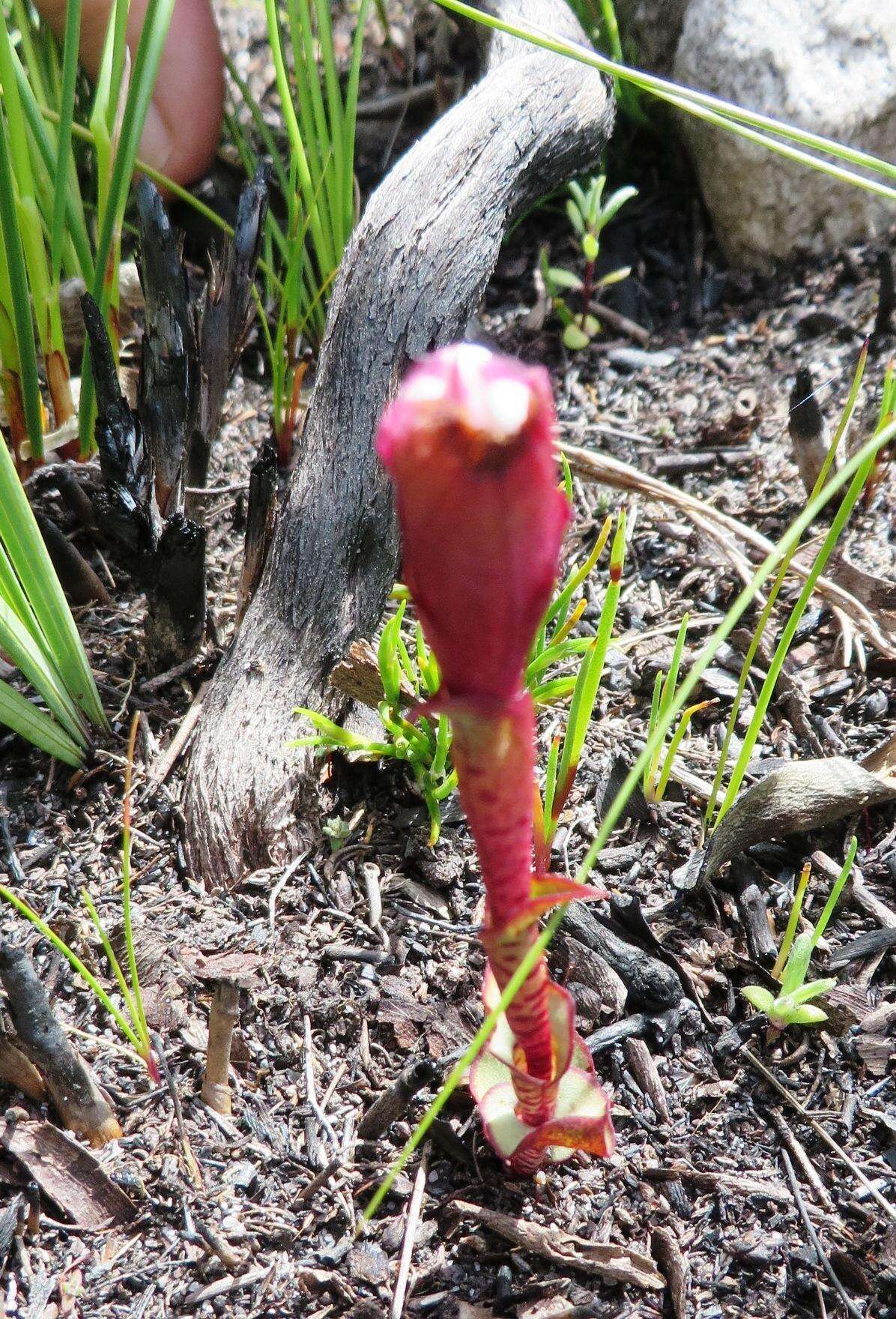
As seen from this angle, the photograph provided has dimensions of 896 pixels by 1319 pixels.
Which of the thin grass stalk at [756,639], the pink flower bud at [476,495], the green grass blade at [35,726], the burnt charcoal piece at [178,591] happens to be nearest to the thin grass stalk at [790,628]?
the thin grass stalk at [756,639]

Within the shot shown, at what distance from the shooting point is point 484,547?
0.56 m

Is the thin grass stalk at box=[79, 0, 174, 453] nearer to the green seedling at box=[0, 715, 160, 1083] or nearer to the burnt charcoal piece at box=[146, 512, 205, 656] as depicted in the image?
the burnt charcoal piece at box=[146, 512, 205, 656]

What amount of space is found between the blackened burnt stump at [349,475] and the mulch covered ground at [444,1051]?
0.09 meters

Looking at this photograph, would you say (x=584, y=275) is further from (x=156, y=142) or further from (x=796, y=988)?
(x=796, y=988)

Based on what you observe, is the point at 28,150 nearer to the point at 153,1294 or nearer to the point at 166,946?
the point at 166,946

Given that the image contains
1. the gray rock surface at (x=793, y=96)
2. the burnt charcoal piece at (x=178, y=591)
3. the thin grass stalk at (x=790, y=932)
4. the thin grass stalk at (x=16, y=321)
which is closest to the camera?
the thin grass stalk at (x=790, y=932)

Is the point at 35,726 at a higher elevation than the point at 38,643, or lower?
lower

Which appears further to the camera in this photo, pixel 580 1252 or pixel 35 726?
pixel 35 726

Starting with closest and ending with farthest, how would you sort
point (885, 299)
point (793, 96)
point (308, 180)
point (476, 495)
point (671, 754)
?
point (476, 495) < point (671, 754) < point (308, 180) < point (885, 299) < point (793, 96)

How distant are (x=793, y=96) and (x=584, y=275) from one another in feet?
1.85

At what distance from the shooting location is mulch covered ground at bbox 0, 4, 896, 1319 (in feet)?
3.43

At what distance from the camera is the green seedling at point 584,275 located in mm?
2031

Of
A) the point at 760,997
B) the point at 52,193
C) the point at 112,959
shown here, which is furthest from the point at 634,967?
the point at 52,193

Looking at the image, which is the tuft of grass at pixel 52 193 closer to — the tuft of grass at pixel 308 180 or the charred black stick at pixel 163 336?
the charred black stick at pixel 163 336
